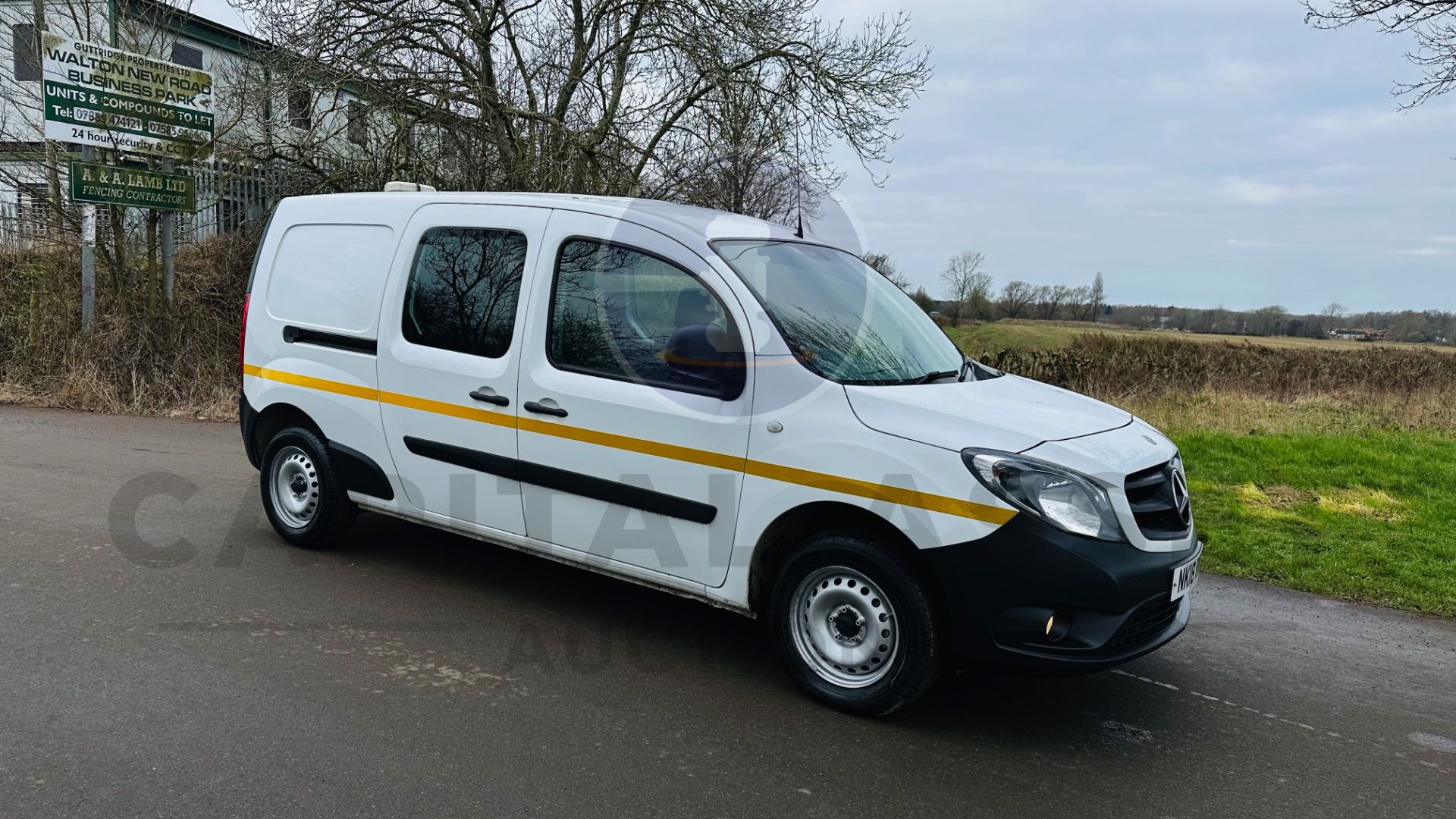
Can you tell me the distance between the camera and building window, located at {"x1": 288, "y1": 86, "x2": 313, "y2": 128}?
13.8m

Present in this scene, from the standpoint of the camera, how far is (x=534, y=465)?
15.3 ft

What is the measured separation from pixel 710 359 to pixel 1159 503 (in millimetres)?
1859

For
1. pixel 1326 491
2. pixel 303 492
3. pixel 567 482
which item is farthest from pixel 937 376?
pixel 1326 491

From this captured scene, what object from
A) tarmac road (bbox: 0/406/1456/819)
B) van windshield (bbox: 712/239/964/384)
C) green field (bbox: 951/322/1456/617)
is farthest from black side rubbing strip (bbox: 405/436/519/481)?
green field (bbox: 951/322/1456/617)

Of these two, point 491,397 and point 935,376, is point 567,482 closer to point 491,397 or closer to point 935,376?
point 491,397

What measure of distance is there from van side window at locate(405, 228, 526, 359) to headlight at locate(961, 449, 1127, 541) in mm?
2357

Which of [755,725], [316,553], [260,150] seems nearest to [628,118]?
[260,150]

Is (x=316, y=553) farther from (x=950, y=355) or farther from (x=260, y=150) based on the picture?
(x=260, y=150)

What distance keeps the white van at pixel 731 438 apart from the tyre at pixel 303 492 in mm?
27

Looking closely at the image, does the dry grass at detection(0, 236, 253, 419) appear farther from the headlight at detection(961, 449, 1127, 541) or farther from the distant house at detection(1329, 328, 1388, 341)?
the distant house at detection(1329, 328, 1388, 341)

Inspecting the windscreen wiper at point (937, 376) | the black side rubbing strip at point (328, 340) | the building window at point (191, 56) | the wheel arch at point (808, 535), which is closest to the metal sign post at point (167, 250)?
the black side rubbing strip at point (328, 340)

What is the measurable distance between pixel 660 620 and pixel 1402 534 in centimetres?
546

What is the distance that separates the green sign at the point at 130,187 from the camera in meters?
12.2

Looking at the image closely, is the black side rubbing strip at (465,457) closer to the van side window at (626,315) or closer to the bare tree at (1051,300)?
the van side window at (626,315)
